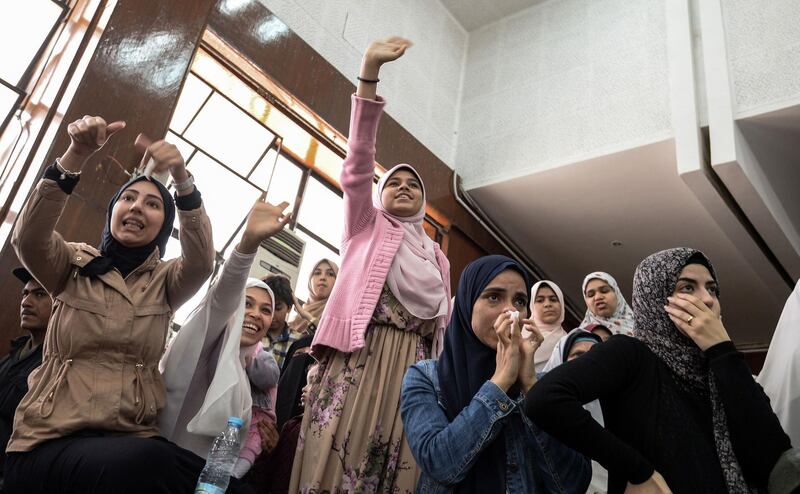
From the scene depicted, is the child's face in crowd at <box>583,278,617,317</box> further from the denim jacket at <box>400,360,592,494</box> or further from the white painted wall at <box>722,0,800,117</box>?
the denim jacket at <box>400,360,592,494</box>

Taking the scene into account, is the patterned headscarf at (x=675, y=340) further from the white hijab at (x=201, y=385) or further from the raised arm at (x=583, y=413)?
the white hijab at (x=201, y=385)

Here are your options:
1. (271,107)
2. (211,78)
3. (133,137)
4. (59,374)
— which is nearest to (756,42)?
(271,107)

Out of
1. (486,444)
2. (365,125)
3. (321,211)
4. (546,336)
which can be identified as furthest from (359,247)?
(321,211)

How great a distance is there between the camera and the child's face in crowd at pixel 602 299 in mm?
2932

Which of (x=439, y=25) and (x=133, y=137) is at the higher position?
(x=439, y=25)

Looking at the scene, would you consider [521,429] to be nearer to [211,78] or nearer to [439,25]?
[211,78]

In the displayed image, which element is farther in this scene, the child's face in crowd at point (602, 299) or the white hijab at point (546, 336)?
the child's face in crowd at point (602, 299)

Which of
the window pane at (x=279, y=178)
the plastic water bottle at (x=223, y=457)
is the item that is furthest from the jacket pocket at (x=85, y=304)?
the window pane at (x=279, y=178)

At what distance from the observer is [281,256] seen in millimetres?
3332

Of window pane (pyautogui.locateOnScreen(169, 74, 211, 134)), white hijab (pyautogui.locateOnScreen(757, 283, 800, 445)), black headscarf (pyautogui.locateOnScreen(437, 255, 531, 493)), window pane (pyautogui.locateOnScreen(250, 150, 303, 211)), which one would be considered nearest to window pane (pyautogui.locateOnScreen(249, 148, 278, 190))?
window pane (pyautogui.locateOnScreen(250, 150, 303, 211))

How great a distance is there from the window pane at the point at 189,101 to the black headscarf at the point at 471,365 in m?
2.15

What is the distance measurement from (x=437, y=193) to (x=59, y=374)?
3.38 meters

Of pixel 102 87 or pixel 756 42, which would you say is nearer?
pixel 102 87

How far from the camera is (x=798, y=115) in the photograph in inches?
137
